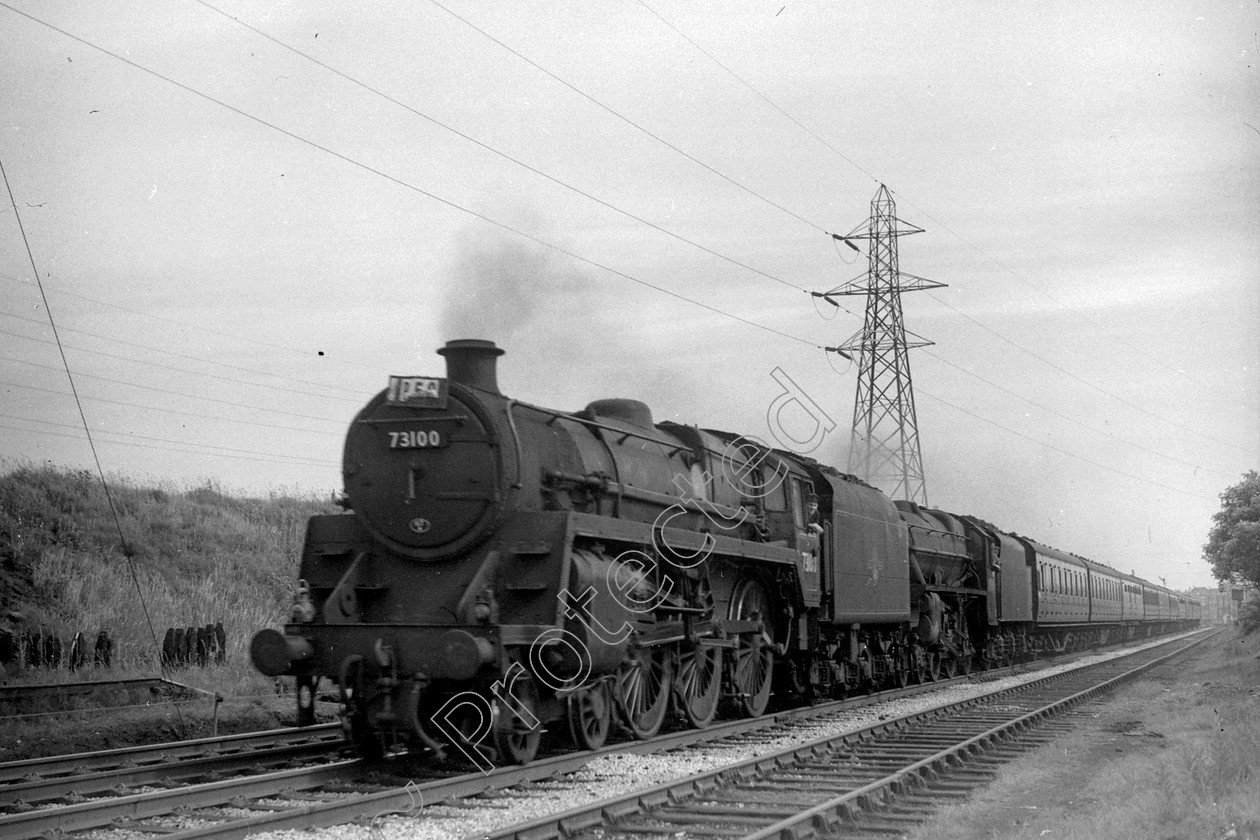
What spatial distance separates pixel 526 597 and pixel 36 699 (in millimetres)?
6850

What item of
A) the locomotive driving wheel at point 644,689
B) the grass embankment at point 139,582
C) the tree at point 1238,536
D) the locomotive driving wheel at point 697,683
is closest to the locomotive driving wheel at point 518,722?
the locomotive driving wheel at point 644,689

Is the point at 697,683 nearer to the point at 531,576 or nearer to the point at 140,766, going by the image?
the point at 531,576

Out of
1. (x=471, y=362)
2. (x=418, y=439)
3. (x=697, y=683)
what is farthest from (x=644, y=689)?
(x=471, y=362)

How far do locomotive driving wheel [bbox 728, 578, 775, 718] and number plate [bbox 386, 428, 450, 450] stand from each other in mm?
4779

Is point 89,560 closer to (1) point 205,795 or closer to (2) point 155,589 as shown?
(2) point 155,589

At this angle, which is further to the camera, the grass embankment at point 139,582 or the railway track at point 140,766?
the grass embankment at point 139,582

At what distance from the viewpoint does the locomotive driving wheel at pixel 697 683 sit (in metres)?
11.9

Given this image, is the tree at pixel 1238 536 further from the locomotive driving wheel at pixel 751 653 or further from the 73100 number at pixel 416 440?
the 73100 number at pixel 416 440

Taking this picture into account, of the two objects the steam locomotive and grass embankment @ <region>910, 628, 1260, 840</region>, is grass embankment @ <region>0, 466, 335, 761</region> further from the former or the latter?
grass embankment @ <region>910, 628, 1260, 840</region>

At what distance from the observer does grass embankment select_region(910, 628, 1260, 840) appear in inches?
277

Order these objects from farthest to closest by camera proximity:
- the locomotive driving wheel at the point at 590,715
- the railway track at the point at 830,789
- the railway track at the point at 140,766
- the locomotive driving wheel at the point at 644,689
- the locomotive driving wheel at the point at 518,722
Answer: the locomotive driving wheel at the point at 644,689
the locomotive driving wheel at the point at 590,715
the locomotive driving wheel at the point at 518,722
the railway track at the point at 140,766
the railway track at the point at 830,789

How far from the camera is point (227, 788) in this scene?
26.7 ft

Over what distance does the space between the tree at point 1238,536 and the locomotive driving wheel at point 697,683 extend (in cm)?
1790

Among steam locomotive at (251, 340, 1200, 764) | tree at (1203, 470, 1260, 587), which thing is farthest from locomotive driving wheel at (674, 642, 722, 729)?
tree at (1203, 470, 1260, 587)
